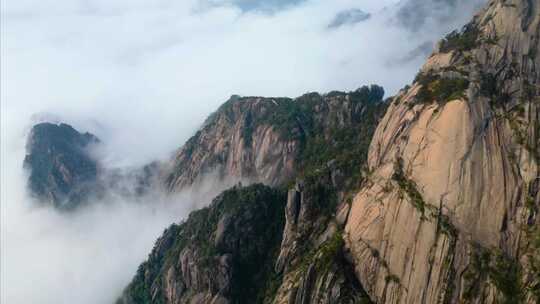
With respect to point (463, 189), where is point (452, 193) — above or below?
below

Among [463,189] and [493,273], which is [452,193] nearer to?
[463,189]

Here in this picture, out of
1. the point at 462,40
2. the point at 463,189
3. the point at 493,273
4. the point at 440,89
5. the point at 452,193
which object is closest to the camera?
the point at 493,273

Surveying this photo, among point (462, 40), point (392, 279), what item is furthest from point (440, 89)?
point (392, 279)

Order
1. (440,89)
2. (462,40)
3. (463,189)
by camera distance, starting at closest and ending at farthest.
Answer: (463,189)
(440,89)
(462,40)

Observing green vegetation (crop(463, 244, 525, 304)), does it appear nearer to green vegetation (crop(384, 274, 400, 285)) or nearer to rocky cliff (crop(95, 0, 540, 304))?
rocky cliff (crop(95, 0, 540, 304))

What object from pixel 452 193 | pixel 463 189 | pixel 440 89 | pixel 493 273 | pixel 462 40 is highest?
pixel 462 40
